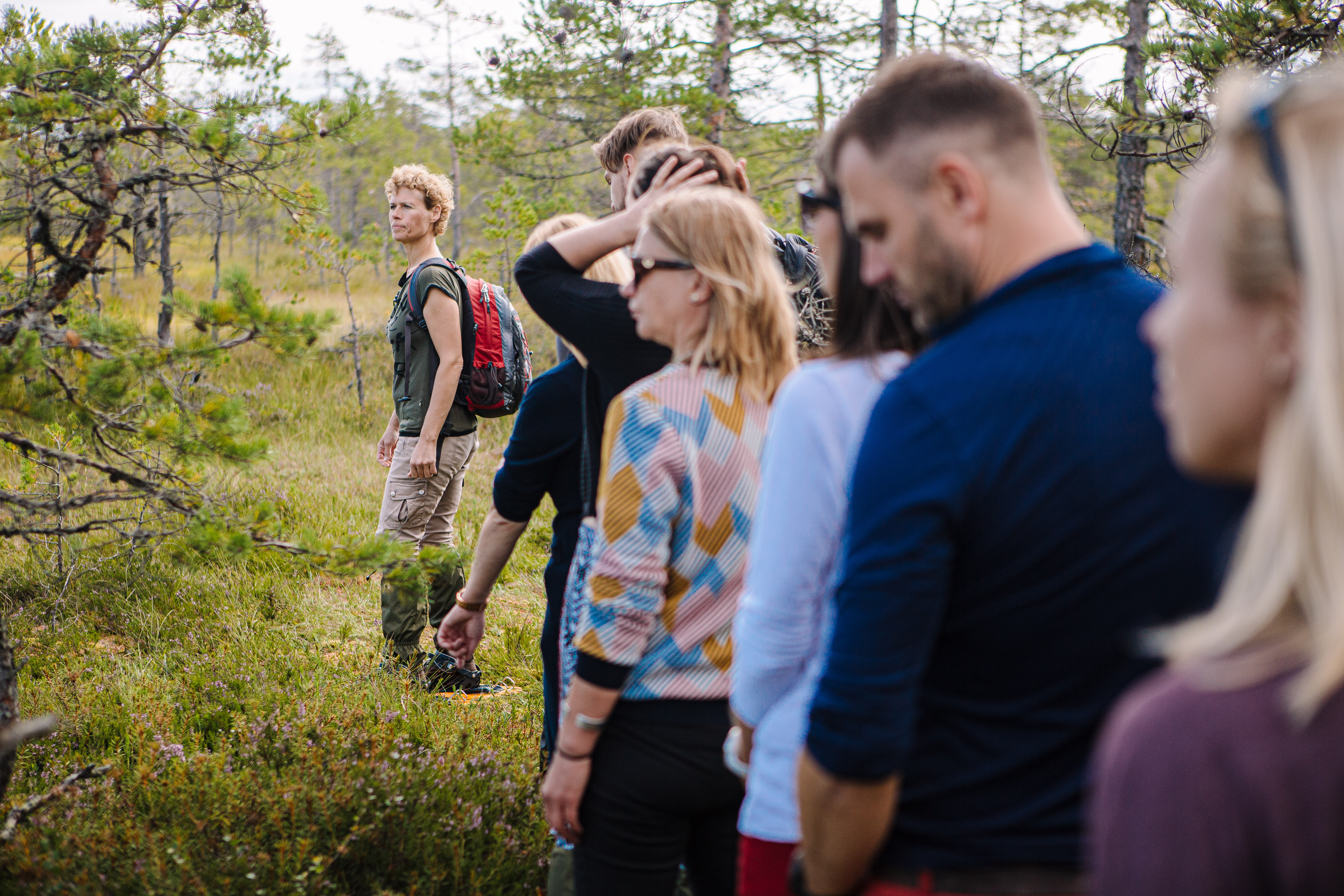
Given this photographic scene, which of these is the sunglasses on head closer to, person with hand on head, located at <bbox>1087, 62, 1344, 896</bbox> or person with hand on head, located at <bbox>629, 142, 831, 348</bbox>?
person with hand on head, located at <bbox>629, 142, 831, 348</bbox>

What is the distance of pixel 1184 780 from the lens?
25.1 inches

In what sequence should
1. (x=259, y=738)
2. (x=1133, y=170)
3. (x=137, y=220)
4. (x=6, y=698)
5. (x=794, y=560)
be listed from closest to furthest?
(x=794, y=560) → (x=137, y=220) → (x=6, y=698) → (x=259, y=738) → (x=1133, y=170)

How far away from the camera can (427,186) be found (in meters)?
4.85

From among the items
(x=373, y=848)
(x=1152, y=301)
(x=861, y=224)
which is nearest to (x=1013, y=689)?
(x=1152, y=301)

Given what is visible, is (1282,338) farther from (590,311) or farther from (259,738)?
(259,738)

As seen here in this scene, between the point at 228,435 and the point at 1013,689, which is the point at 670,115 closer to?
the point at 228,435

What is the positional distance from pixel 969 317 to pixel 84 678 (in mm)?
4882

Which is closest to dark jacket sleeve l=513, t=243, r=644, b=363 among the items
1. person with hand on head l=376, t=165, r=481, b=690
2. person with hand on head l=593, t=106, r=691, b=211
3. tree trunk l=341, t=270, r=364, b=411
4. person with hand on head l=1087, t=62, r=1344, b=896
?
person with hand on head l=593, t=106, r=691, b=211

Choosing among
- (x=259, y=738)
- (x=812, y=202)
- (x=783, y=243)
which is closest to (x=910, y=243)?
(x=812, y=202)

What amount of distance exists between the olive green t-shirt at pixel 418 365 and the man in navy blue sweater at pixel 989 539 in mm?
3707

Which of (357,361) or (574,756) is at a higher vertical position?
(357,361)

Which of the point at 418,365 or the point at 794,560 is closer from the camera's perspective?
the point at 794,560

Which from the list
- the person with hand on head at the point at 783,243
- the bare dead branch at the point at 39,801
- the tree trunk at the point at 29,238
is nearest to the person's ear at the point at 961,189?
the person with hand on head at the point at 783,243

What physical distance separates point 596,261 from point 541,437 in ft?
1.65
